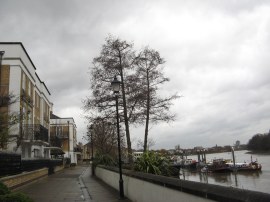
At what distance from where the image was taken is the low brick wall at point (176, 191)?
5.53 metres

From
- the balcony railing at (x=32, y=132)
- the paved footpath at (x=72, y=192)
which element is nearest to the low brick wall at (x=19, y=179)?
the paved footpath at (x=72, y=192)

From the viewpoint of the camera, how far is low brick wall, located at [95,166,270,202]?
553 cm

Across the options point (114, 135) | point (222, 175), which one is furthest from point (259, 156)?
point (114, 135)

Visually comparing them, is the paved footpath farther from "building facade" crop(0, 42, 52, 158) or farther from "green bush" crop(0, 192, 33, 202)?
"building facade" crop(0, 42, 52, 158)

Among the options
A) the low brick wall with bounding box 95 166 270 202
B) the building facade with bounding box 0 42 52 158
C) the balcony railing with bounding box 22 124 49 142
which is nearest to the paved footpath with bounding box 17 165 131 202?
the low brick wall with bounding box 95 166 270 202

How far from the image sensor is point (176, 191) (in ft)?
27.7

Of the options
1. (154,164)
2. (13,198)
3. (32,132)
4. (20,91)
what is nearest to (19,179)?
(154,164)

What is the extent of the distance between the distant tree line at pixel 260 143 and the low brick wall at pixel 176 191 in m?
113

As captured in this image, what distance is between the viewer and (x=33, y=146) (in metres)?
42.5

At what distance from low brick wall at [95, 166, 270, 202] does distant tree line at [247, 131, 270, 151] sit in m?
113

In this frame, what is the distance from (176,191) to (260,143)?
125188 millimetres

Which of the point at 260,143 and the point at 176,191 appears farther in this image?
the point at 260,143

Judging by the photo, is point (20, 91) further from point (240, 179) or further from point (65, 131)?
point (65, 131)

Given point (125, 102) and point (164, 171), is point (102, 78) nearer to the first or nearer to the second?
point (125, 102)
